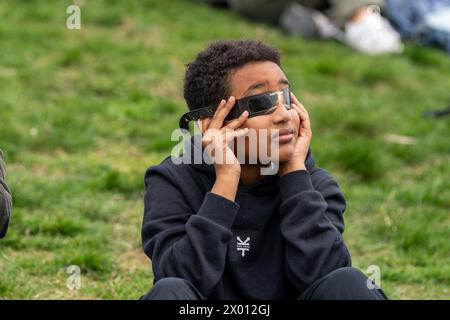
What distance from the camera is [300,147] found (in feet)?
11.8

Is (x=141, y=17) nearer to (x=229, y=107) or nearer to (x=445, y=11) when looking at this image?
(x=445, y=11)

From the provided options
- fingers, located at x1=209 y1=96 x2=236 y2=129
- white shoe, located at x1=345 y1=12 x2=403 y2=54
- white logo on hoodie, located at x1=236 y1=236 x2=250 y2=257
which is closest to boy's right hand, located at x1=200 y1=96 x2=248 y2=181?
fingers, located at x1=209 y1=96 x2=236 y2=129

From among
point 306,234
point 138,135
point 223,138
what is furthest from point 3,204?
point 138,135

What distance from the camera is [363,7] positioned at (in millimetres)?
9281

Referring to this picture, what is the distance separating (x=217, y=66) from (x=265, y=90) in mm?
221

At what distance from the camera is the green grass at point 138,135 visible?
17.0 feet

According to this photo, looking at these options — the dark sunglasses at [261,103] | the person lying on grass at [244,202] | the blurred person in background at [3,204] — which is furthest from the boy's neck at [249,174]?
the blurred person in background at [3,204]

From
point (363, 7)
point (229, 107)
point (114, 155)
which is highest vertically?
point (229, 107)

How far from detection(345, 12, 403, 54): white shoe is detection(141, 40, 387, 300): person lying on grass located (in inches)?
220

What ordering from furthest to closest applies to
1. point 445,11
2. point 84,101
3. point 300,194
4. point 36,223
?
point 445,11 → point 84,101 → point 36,223 → point 300,194

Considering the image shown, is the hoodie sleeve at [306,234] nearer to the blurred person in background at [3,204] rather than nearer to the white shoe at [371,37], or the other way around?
the blurred person in background at [3,204]

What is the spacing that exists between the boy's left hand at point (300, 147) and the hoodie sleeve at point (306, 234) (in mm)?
31
